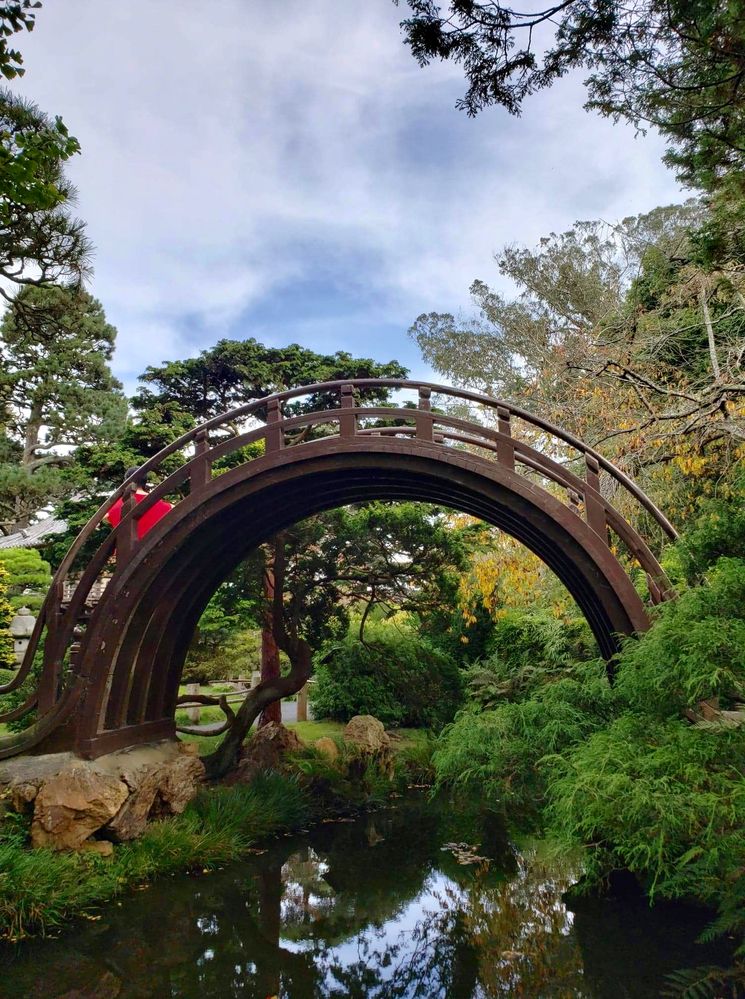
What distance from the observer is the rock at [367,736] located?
11297 mm

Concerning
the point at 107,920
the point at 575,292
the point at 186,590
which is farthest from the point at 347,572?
the point at 575,292

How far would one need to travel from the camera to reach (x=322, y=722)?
13.6 metres

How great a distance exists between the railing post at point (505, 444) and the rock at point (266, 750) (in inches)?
211

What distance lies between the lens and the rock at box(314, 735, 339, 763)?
10961 millimetres

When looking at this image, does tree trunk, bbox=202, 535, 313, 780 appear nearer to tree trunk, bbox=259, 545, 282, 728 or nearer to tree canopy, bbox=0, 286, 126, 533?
tree trunk, bbox=259, 545, 282, 728

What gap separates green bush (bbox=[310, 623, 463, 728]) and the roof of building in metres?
7.61

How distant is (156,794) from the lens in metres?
7.78

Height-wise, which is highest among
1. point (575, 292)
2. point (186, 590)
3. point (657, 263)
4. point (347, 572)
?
point (575, 292)

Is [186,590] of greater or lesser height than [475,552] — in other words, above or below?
below

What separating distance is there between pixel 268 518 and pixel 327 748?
428 cm

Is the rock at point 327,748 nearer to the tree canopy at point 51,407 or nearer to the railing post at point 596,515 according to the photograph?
the railing post at point 596,515

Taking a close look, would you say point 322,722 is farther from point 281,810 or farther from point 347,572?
point 281,810

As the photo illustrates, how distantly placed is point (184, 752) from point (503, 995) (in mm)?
5125

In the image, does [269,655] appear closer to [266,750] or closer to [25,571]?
[266,750]
